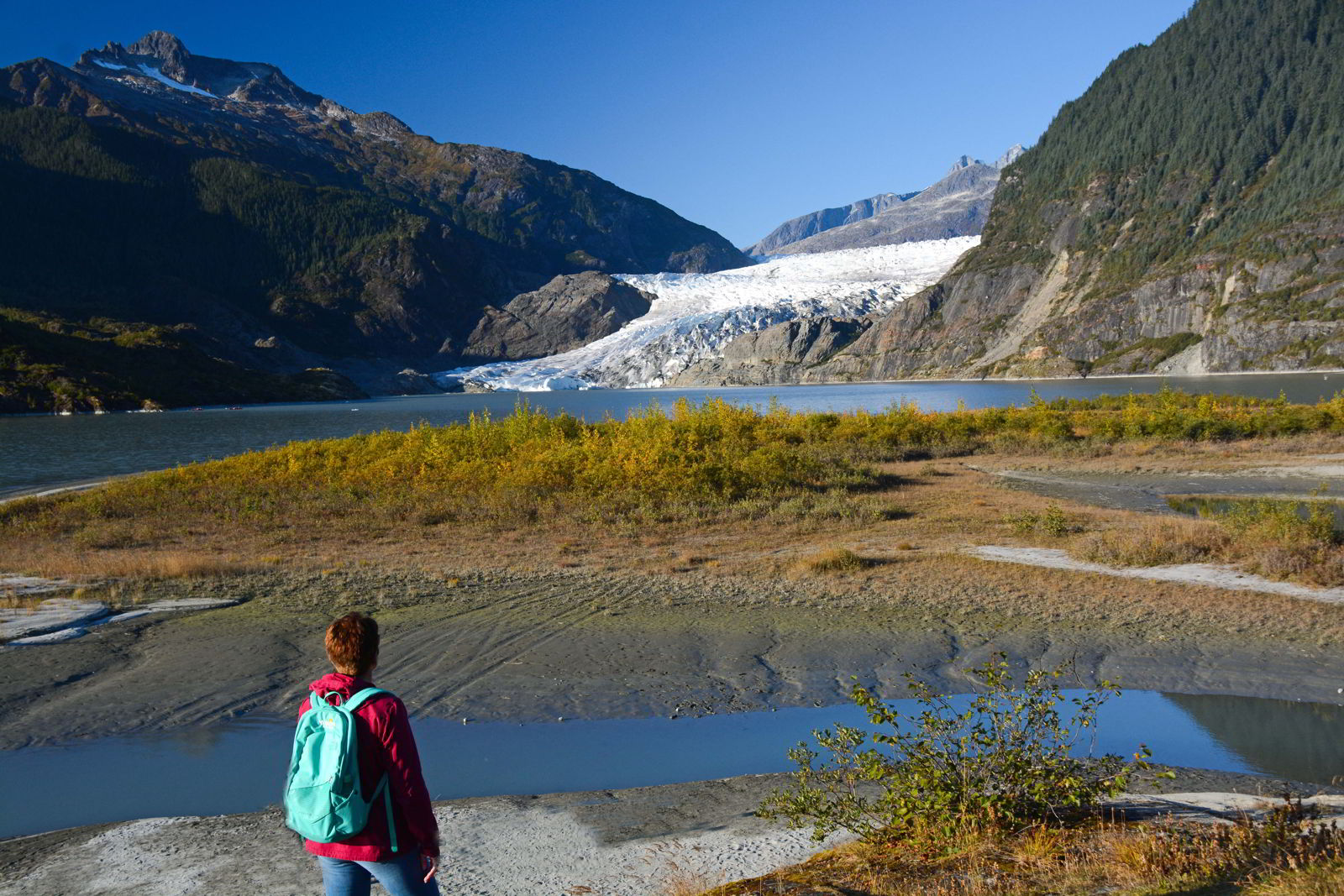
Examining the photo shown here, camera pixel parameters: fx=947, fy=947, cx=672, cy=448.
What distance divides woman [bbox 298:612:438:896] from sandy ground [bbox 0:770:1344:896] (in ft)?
6.20

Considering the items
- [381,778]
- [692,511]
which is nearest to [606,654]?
[381,778]

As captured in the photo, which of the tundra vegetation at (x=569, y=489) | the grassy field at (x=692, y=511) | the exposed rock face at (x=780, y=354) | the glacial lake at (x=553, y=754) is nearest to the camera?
the glacial lake at (x=553, y=754)

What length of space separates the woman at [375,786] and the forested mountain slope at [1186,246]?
13543 cm

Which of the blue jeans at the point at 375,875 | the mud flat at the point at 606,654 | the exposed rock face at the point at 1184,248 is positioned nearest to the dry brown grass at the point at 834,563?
the mud flat at the point at 606,654

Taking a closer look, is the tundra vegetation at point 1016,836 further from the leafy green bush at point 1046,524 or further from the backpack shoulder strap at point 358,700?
the leafy green bush at point 1046,524

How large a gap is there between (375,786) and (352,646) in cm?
57

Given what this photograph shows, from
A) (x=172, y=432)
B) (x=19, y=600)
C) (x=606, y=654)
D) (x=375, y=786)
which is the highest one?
(x=375, y=786)

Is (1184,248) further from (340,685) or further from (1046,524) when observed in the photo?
(340,685)

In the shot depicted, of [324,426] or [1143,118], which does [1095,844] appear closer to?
[324,426]

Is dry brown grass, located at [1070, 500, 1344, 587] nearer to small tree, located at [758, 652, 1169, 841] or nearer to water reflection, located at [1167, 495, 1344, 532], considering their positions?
water reflection, located at [1167, 495, 1344, 532]

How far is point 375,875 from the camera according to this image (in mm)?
3949

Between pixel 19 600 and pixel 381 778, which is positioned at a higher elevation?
pixel 381 778

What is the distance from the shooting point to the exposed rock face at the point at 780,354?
600ft

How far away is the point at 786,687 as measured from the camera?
980 cm
